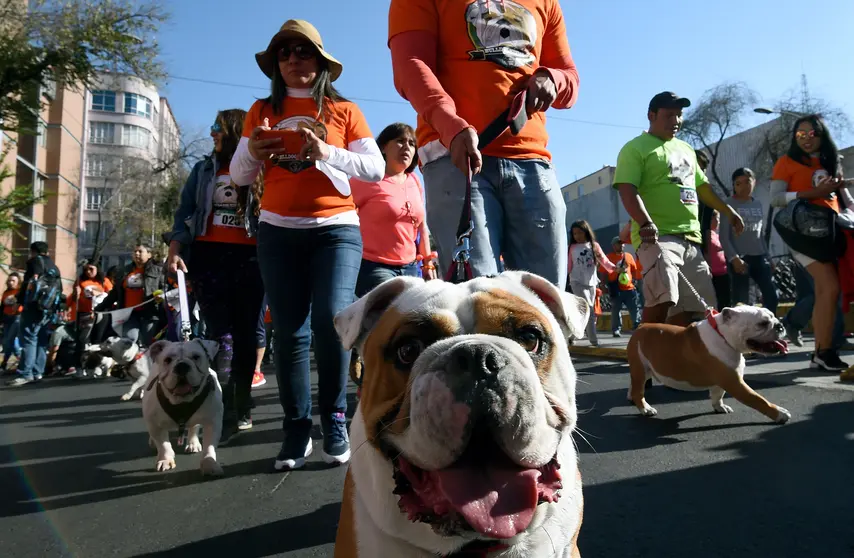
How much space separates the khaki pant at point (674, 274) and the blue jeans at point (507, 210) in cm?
249

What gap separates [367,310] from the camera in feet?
6.39

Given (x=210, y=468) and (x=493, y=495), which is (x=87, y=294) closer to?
(x=210, y=468)

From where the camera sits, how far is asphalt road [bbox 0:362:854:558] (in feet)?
7.54

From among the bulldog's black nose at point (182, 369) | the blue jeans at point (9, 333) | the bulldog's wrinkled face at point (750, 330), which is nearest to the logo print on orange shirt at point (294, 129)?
the bulldog's black nose at point (182, 369)

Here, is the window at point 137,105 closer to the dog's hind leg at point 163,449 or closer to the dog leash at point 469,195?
the dog's hind leg at point 163,449

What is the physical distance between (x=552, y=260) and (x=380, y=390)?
1.17 metres

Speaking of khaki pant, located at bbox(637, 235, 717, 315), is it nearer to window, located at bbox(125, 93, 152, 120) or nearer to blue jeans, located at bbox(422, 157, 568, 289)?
blue jeans, located at bbox(422, 157, 568, 289)

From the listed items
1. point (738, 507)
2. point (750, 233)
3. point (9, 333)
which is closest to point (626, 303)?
point (750, 233)

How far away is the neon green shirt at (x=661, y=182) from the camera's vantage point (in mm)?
5109

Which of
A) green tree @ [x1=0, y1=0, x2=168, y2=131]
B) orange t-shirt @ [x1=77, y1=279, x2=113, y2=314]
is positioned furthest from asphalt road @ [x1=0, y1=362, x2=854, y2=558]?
green tree @ [x1=0, y1=0, x2=168, y2=131]

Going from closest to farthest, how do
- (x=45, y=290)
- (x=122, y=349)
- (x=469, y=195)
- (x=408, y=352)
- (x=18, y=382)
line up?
1. (x=408, y=352)
2. (x=469, y=195)
3. (x=122, y=349)
4. (x=18, y=382)
5. (x=45, y=290)

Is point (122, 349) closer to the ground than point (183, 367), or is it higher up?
closer to the ground

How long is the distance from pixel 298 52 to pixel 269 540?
2.49 metres

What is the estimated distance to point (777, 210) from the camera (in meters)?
6.05
